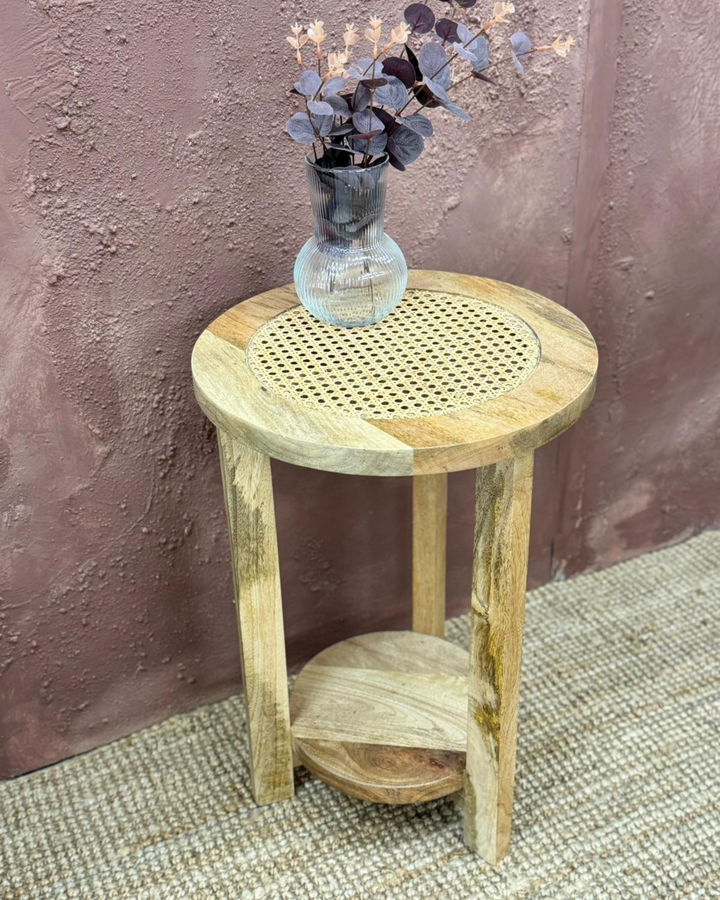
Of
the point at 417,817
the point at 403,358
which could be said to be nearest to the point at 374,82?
the point at 403,358

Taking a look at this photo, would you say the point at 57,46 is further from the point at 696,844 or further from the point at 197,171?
the point at 696,844

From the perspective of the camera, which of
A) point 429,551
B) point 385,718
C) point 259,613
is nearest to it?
point 259,613

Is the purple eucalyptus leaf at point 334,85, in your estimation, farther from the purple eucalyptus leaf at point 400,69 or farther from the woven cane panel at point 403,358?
the woven cane panel at point 403,358

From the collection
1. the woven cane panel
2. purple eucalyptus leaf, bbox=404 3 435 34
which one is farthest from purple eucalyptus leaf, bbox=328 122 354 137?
the woven cane panel

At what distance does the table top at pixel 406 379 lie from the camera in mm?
1005

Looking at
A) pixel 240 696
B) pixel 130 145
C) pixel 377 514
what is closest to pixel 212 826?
pixel 240 696

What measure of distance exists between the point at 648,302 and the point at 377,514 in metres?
0.59

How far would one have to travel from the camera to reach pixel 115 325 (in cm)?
129

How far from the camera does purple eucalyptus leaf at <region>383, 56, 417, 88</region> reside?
1070mm

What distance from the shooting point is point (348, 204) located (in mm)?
1126

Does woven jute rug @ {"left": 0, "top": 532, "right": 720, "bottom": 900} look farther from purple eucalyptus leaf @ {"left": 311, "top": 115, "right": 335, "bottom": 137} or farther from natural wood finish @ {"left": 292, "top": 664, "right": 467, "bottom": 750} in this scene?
purple eucalyptus leaf @ {"left": 311, "top": 115, "right": 335, "bottom": 137}

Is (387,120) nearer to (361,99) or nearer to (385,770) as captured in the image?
(361,99)

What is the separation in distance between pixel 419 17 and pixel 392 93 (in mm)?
103

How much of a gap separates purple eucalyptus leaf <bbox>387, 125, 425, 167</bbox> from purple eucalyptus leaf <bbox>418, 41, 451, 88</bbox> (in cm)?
6
